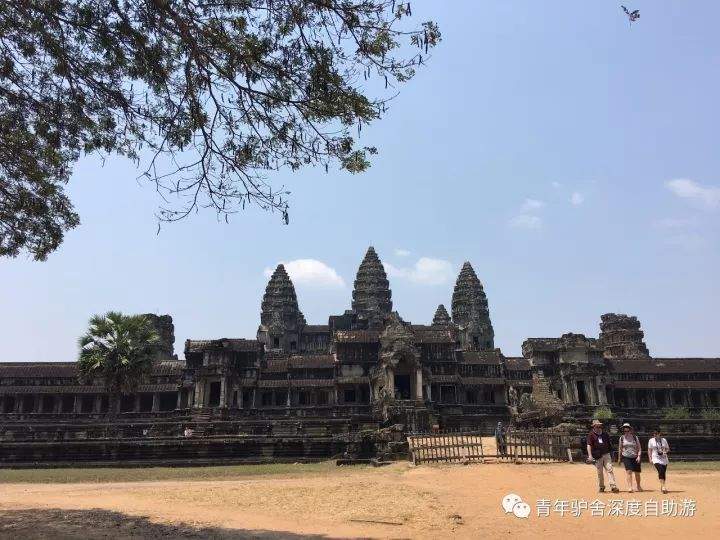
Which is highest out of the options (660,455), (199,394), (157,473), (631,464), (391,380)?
(391,380)

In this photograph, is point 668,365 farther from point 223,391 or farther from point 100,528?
point 100,528

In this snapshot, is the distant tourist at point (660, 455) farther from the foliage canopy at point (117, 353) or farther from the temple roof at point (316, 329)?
the temple roof at point (316, 329)

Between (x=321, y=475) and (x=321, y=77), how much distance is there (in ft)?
47.7

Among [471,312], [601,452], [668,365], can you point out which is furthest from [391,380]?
[471,312]

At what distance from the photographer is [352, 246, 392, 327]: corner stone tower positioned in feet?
258

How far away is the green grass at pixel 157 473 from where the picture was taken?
19.6 metres

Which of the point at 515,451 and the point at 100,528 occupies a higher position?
the point at 515,451

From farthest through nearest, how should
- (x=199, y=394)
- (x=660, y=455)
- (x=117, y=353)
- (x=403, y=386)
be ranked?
1. (x=403, y=386)
2. (x=199, y=394)
3. (x=117, y=353)
4. (x=660, y=455)

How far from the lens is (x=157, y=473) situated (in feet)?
70.2

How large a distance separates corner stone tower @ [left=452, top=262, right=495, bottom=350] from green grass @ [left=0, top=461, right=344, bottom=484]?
185 feet

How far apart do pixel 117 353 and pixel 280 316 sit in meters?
46.6

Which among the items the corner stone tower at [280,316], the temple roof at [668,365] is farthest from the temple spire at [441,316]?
the temple roof at [668,365]

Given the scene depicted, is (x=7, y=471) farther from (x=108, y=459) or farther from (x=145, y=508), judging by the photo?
(x=145, y=508)

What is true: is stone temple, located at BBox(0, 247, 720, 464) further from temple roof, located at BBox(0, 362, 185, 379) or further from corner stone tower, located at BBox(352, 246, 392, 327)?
corner stone tower, located at BBox(352, 246, 392, 327)
